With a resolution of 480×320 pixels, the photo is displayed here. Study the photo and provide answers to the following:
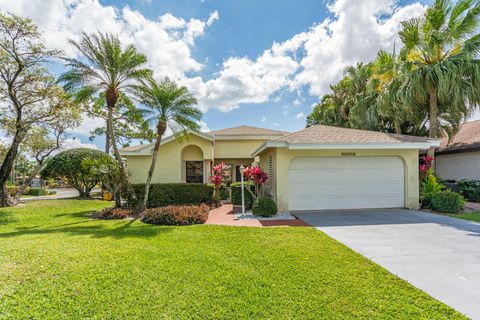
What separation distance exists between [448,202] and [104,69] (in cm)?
1707

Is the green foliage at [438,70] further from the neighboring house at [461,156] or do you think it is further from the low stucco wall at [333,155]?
the low stucco wall at [333,155]

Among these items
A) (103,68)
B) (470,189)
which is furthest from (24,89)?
(470,189)

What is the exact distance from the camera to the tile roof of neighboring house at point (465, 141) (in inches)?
556

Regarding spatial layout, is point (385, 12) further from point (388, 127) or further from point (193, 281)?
point (193, 281)

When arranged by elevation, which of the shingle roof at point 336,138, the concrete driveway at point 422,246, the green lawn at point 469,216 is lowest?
the green lawn at point 469,216

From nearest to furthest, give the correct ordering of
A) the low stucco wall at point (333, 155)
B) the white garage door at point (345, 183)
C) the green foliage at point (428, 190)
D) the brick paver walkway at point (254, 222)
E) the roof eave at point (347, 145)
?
1. the brick paver walkway at point (254, 222)
2. the roof eave at point (347, 145)
3. the low stucco wall at point (333, 155)
4. the white garage door at point (345, 183)
5. the green foliage at point (428, 190)

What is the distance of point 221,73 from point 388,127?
15.1 meters

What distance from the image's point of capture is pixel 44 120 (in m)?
13.2

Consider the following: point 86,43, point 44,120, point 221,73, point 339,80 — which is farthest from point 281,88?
point 44,120

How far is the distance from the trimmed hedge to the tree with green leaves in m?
6.96

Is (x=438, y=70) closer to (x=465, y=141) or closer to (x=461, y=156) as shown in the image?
(x=465, y=141)

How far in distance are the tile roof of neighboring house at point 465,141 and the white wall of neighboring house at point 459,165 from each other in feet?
1.74

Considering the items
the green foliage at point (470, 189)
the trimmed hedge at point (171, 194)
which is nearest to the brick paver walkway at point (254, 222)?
the trimmed hedge at point (171, 194)

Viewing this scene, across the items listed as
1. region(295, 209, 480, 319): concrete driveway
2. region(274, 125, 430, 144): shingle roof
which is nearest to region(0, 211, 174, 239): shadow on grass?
region(295, 209, 480, 319): concrete driveway
